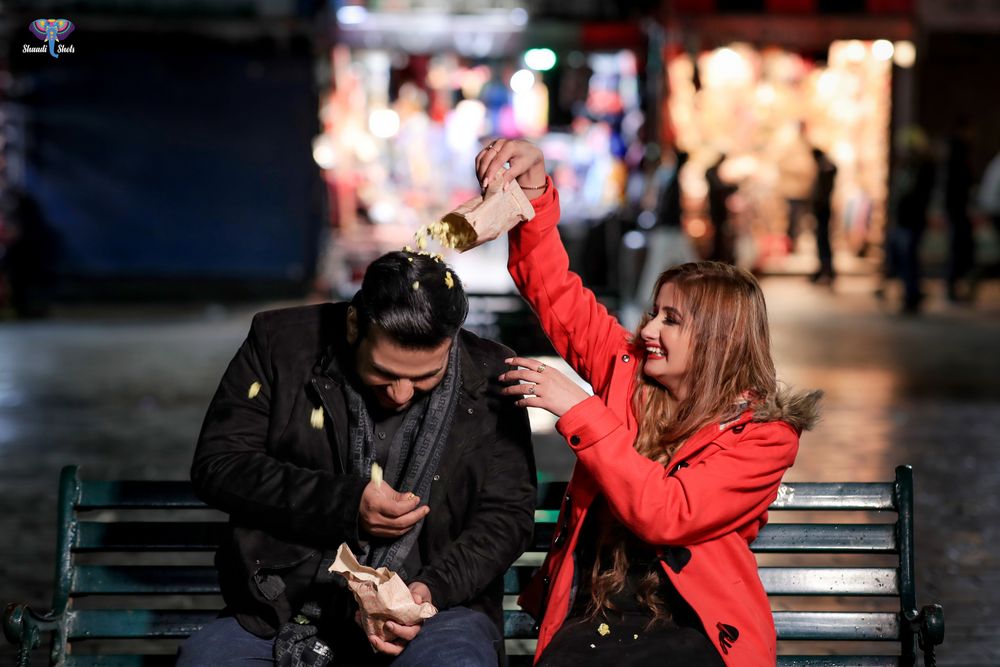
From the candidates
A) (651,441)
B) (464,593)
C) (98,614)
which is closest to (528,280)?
(651,441)

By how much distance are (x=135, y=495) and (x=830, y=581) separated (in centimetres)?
180

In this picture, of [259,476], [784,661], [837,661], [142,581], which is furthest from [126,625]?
[837,661]

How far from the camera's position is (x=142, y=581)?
11.0 ft

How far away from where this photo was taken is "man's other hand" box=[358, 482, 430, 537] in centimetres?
280

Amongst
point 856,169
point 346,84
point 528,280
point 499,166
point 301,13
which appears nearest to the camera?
point 499,166

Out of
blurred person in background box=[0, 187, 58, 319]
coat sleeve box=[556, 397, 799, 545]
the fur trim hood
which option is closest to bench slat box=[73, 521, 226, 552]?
coat sleeve box=[556, 397, 799, 545]

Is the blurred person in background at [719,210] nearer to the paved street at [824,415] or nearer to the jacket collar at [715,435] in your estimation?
the paved street at [824,415]

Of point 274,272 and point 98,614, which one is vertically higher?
point 98,614

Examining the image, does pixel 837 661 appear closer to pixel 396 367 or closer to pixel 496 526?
pixel 496 526

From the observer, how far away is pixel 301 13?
16.4 m

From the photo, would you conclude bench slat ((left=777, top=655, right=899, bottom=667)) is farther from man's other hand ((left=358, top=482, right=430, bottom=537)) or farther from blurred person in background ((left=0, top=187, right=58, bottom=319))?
blurred person in background ((left=0, top=187, right=58, bottom=319))

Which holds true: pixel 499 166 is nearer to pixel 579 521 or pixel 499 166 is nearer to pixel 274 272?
pixel 579 521

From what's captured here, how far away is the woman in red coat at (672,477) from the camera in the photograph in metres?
2.85

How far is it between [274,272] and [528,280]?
561 inches
